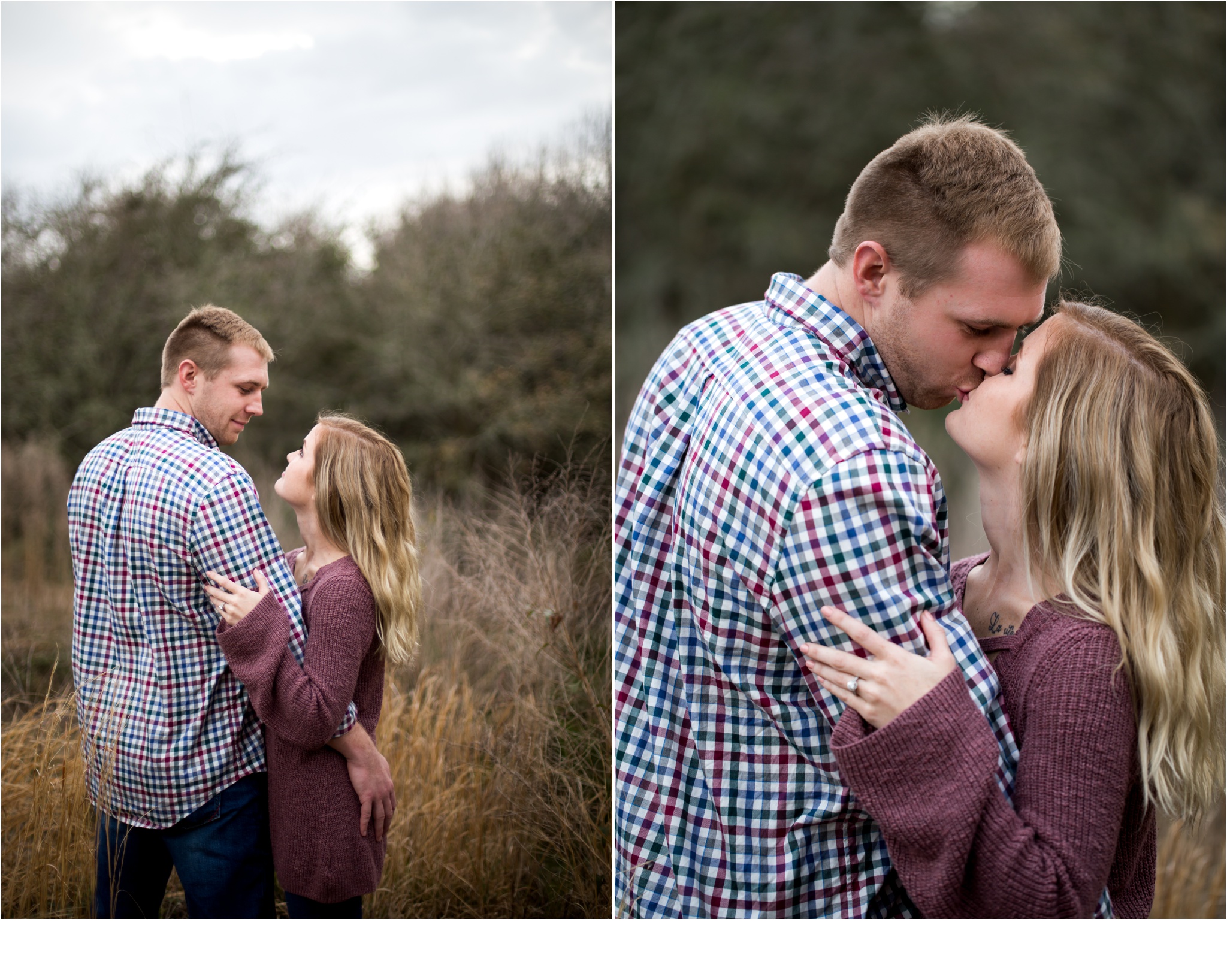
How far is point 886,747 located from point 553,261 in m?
1.62

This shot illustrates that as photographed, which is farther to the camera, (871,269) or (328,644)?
(328,644)

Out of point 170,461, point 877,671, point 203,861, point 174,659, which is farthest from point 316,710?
point 877,671

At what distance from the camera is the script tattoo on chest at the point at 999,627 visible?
5.90 feet

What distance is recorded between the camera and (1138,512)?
5.60 ft

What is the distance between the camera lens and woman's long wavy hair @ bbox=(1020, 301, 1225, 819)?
5.50ft

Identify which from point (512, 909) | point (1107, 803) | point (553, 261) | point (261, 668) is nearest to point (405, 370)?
point (553, 261)

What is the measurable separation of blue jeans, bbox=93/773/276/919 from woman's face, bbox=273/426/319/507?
594 millimetres

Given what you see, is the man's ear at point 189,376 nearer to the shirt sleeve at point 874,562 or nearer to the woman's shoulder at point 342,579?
the woman's shoulder at point 342,579

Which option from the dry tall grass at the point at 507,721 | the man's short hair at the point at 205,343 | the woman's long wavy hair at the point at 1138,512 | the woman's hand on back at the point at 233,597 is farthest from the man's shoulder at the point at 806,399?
the man's short hair at the point at 205,343

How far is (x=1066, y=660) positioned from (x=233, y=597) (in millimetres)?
1568

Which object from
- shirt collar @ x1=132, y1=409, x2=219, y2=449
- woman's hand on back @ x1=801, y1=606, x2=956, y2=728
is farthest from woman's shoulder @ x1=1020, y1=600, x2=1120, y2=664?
shirt collar @ x1=132, y1=409, x2=219, y2=449

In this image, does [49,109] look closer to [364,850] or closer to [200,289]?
[200,289]

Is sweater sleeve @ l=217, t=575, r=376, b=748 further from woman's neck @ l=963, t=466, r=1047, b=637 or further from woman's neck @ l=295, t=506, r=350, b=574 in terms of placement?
woman's neck @ l=963, t=466, r=1047, b=637

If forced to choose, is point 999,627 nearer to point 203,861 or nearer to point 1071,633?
point 1071,633
